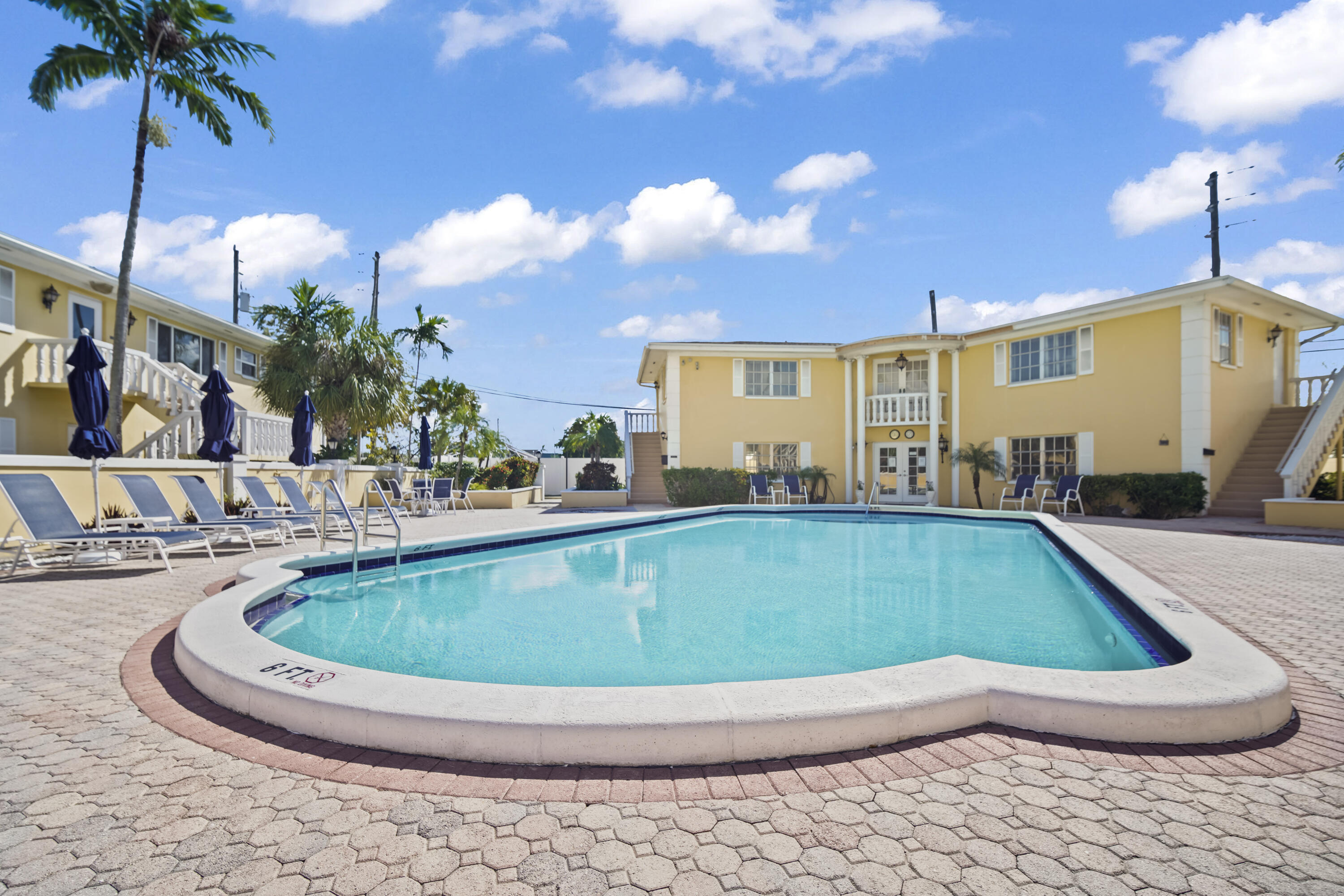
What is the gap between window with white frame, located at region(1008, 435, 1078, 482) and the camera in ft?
52.8

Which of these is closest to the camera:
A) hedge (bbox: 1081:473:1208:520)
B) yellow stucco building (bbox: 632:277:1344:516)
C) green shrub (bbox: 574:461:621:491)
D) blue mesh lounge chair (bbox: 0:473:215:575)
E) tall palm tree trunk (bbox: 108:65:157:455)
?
blue mesh lounge chair (bbox: 0:473:215:575)

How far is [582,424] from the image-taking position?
41031 millimetres

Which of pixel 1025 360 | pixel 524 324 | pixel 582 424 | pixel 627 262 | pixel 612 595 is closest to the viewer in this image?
pixel 612 595

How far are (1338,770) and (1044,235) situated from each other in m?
14.5

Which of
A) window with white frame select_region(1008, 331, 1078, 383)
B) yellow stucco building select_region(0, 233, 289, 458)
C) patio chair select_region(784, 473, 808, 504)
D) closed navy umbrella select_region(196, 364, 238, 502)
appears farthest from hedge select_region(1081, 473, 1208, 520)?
yellow stucco building select_region(0, 233, 289, 458)

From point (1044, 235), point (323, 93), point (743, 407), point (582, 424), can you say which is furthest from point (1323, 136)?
point (582, 424)

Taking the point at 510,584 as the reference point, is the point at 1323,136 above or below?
above

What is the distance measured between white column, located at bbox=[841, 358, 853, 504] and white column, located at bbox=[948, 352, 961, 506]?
284 centimetres

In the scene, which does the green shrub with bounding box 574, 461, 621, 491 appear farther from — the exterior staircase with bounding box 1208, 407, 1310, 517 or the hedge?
the exterior staircase with bounding box 1208, 407, 1310, 517

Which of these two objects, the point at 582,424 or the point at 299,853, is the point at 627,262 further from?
the point at 299,853

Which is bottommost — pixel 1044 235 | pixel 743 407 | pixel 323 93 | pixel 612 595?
pixel 612 595

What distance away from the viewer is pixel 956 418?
60.1ft

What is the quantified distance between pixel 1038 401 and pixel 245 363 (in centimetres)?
2328

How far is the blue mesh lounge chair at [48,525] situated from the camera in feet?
21.5
